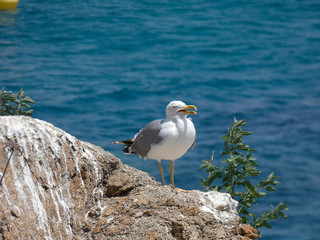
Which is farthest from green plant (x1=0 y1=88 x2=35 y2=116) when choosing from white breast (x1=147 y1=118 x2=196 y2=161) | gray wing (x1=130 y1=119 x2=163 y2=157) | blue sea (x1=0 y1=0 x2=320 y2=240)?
blue sea (x1=0 y1=0 x2=320 y2=240)

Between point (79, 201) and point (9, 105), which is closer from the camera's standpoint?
point (79, 201)

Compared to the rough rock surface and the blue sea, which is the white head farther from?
the blue sea

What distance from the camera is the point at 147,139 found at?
3.46 m

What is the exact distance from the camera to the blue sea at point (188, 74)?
7809 mm

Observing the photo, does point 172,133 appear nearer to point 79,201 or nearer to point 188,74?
point 79,201

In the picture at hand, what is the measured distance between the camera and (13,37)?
38.9 ft

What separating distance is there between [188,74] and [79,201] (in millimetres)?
8053

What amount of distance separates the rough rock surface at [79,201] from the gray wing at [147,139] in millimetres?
674

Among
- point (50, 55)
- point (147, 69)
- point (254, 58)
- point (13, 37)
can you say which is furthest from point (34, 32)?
point (254, 58)

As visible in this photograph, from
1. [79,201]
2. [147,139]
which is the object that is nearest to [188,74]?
[147,139]

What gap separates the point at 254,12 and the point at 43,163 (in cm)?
1159

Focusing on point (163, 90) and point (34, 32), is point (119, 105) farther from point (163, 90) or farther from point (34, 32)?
point (34, 32)

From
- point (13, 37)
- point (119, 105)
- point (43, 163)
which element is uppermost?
point (43, 163)

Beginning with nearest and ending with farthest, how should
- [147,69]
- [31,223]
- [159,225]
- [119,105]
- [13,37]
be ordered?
[31,223] < [159,225] < [119,105] < [147,69] < [13,37]
